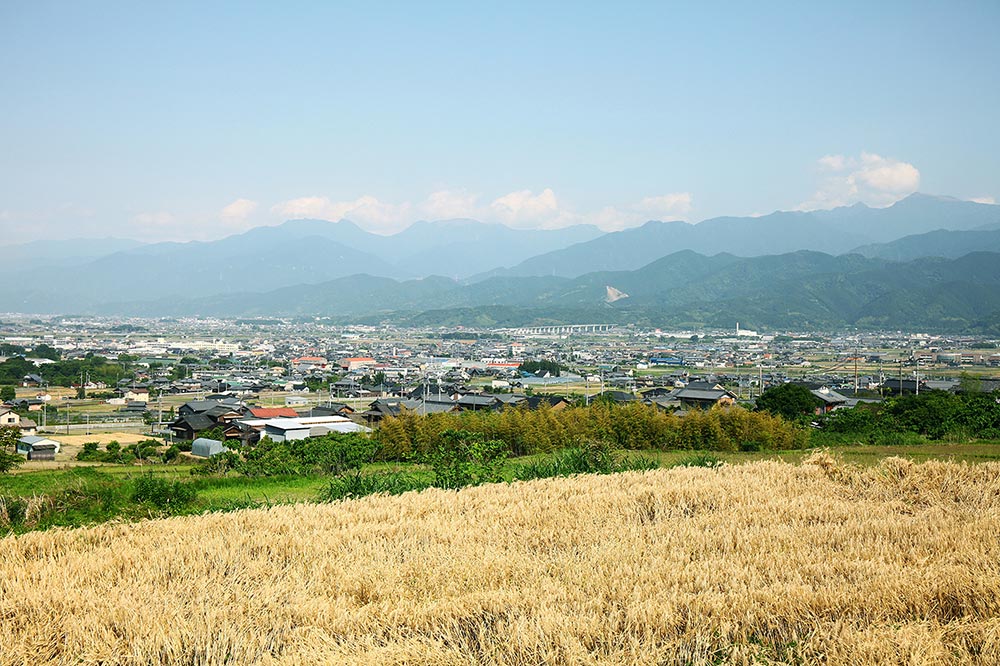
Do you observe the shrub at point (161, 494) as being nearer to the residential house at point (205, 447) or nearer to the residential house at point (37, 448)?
the residential house at point (205, 447)

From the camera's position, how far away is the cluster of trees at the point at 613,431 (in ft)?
50.6

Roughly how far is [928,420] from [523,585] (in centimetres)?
1717

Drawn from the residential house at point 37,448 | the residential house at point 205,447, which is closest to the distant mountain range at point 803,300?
the residential house at point 205,447

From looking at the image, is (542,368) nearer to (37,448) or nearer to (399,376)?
(399,376)

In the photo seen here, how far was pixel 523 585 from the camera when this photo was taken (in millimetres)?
4176

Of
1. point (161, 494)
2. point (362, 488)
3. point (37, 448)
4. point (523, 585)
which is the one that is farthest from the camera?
point (37, 448)

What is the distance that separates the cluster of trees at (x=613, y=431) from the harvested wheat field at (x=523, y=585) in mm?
8968

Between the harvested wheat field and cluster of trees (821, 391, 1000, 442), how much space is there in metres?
10.3

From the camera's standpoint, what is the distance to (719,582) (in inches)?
162

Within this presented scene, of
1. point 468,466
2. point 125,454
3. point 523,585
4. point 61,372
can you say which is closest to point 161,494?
point 468,466

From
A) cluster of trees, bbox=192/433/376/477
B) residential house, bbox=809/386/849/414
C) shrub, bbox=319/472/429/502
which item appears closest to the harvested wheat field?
shrub, bbox=319/472/429/502

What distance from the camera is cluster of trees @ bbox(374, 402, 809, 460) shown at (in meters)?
15.4

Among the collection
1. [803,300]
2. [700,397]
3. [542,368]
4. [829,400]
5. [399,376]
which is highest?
[803,300]

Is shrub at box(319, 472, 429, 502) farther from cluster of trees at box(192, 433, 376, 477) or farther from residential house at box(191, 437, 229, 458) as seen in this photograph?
residential house at box(191, 437, 229, 458)
